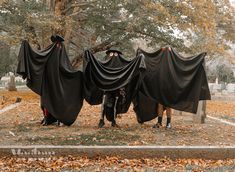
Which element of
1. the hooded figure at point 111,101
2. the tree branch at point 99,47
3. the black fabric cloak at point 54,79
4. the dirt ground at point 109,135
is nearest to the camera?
the dirt ground at point 109,135

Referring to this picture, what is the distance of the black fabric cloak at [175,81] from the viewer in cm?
1009

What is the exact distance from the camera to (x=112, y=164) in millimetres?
6781

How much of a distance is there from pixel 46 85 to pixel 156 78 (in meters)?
2.97

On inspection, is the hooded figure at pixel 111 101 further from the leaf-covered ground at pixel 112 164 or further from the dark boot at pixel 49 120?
the leaf-covered ground at pixel 112 164

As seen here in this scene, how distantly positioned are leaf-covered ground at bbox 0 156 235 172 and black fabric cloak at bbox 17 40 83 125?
2995mm

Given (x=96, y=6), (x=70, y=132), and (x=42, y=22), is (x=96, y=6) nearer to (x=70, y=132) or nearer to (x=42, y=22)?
(x=42, y=22)

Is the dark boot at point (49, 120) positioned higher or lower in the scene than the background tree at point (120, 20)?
lower

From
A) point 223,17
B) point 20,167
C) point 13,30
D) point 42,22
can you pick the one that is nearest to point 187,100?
point 20,167

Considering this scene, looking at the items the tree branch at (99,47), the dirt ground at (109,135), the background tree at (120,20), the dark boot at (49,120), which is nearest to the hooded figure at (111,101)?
the dirt ground at (109,135)

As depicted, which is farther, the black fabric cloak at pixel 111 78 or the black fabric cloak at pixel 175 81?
the black fabric cloak at pixel 175 81

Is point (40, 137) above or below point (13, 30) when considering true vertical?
below

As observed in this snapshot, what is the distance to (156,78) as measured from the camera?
1020cm

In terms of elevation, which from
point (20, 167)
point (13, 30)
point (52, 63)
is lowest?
point (20, 167)

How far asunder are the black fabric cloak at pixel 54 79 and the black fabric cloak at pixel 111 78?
0.34 metres
